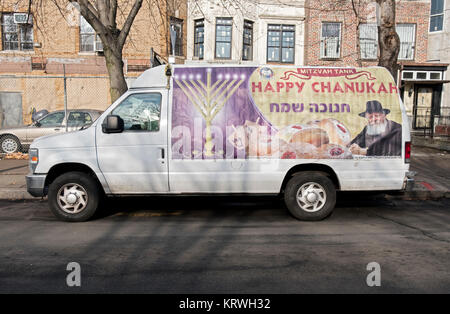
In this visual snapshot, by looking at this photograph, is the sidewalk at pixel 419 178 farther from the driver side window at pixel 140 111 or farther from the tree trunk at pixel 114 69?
the driver side window at pixel 140 111

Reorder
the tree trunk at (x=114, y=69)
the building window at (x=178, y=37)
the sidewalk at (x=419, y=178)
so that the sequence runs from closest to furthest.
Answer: the sidewalk at (x=419, y=178)
the tree trunk at (x=114, y=69)
the building window at (x=178, y=37)

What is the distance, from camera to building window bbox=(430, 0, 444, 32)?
22.1 m

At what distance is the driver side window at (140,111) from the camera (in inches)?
238

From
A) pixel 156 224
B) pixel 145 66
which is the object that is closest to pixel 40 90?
pixel 145 66

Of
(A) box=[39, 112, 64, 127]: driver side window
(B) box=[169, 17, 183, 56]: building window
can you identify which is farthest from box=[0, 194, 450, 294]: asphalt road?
(B) box=[169, 17, 183, 56]: building window

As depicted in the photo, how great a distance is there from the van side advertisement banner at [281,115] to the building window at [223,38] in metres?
15.3

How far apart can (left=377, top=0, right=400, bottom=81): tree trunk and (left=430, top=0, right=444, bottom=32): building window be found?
1591 centimetres

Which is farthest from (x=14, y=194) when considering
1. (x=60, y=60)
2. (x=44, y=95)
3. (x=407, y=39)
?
(x=407, y=39)

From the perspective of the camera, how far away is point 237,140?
6016 mm

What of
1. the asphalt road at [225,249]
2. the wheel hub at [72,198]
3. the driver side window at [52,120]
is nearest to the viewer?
the asphalt road at [225,249]

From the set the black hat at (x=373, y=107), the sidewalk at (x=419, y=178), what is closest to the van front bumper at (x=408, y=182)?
the sidewalk at (x=419, y=178)

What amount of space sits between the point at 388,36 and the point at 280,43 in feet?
41.0
